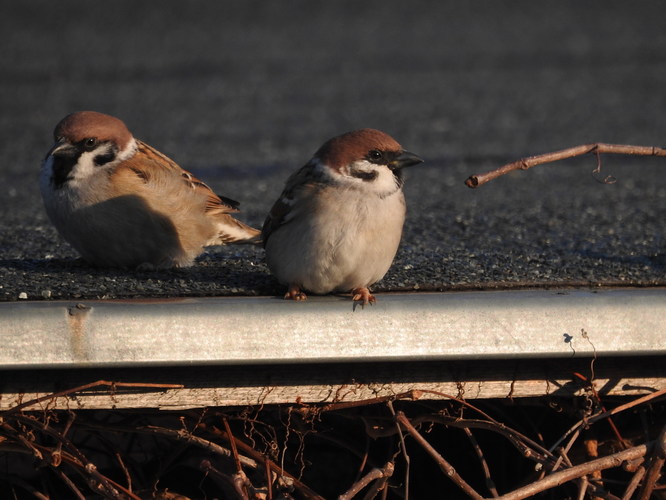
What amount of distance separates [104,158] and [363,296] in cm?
151

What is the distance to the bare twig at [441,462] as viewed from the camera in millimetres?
2508

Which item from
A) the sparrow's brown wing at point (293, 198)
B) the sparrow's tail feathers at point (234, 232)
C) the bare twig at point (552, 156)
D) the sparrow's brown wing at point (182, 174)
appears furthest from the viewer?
the sparrow's tail feathers at point (234, 232)

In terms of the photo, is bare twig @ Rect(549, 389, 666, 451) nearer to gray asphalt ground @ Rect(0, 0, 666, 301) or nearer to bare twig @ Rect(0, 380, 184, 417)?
gray asphalt ground @ Rect(0, 0, 666, 301)

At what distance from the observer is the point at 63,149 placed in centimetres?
374

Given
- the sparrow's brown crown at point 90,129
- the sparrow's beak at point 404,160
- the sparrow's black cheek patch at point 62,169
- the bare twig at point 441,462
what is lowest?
the bare twig at point 441,462

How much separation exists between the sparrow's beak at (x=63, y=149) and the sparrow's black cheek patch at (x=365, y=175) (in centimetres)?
116

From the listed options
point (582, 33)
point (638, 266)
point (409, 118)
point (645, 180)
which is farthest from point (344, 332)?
point (582, 33)

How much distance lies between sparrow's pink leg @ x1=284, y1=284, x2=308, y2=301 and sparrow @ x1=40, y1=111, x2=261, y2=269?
91 centimetres

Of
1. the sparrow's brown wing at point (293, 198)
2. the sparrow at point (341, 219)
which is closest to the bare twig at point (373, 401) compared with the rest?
the sparrow at point (341, 219)

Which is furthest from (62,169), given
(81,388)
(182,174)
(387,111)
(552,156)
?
(387,111)

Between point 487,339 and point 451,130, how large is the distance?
536 centimetres

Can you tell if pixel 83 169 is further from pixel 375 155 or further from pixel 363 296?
pixel 363 296

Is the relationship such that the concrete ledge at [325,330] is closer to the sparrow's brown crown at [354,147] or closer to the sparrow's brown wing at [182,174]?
the sparrow's brown crown at [354,147]

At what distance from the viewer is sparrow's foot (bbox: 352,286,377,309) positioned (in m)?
2.67
